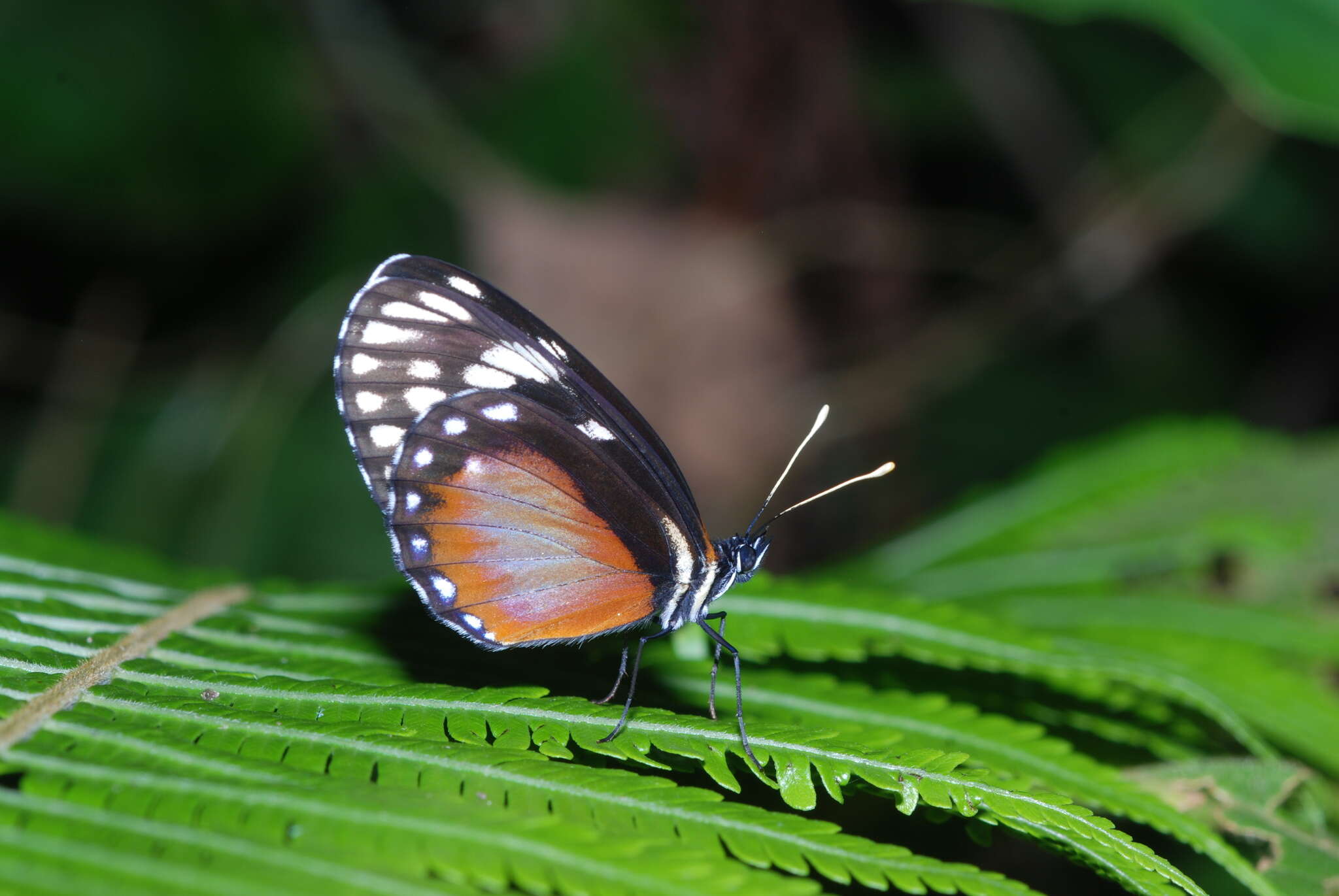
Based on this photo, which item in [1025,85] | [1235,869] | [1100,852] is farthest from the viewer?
[1025,85]

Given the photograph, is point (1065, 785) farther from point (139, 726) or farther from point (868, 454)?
point (868, 454)

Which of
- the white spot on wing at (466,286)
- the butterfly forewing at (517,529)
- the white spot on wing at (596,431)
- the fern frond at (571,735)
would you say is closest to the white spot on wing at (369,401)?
the butterfly forewing at (517,529)

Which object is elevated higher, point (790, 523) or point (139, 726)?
point (790, 523)

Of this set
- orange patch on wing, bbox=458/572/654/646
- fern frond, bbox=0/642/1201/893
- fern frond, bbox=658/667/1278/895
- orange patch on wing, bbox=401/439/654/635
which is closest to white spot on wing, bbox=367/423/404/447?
orange patch on wing, bbox=401/439/654/635

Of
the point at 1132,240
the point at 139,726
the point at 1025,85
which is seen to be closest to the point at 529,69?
the point at 1025,85

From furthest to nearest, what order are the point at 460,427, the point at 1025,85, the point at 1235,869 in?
the point at 1025,85, the point at 460,427, the point at 1235,869

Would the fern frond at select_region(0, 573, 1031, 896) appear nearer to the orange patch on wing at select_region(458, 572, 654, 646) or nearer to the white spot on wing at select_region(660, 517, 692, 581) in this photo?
the orange patch on wing at select_region(458, 572, 654, 646)

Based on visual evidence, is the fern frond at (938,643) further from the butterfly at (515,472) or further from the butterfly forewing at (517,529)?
the butterfly forewing at (517,529)
